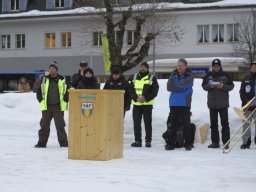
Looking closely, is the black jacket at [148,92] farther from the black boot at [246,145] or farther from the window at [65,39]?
the window at [65,39]

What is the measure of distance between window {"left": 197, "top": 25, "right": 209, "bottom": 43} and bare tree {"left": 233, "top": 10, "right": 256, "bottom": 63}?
2.54m

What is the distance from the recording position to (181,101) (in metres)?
13.4

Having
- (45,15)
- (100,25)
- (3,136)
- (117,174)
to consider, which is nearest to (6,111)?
(3,136)

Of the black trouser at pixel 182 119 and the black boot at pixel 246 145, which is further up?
the black trouser at pixel 182 119

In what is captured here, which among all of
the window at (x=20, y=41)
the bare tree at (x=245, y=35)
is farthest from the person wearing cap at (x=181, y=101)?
the window at (x=20, y=41)

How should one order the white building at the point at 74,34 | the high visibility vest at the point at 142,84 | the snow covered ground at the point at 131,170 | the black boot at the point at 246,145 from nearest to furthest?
the snow covered ground at the point at 131,170, the black boot at the point at 246,145, the high visibility vest at the point at 142,84, the white building at the point at 74,34

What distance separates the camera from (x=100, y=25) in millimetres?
46344

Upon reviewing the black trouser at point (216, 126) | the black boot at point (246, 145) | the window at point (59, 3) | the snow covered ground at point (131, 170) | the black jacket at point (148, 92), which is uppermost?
the window at point (59, 3)

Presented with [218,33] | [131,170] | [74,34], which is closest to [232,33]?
[218,33]

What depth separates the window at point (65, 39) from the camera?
5156 cm

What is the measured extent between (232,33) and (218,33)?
3.31 feet

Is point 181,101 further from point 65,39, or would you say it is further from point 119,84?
point 65,39

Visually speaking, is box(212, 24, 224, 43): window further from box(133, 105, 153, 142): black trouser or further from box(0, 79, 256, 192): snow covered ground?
box(133, 105, 153, 142): black trouser

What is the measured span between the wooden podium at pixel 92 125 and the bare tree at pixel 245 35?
29912 millimetres
